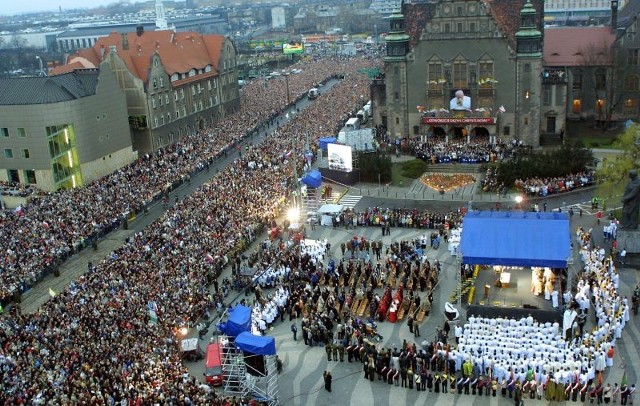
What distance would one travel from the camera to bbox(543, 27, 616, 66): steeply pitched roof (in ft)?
243

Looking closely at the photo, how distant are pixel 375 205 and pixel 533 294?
2080cm

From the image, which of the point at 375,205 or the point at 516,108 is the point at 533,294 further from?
the point at 516,108

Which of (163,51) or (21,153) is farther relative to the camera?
(163,51)

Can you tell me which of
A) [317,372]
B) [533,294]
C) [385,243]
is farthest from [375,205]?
[317,372]

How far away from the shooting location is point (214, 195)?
52.7 meters

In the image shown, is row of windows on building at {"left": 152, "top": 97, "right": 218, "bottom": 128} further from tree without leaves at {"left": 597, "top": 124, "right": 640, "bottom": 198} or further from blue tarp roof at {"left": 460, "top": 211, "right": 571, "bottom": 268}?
blue tarp roof at {"left": 460, "top": 211, "right": 571, "bottom": 268}

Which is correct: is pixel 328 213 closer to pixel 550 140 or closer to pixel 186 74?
pixel 550 140

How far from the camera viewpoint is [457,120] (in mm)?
69938

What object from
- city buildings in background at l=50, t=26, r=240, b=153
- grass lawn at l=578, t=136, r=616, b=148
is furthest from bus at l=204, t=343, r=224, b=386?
grass lawn at l=578, t=136, r=616, b=148

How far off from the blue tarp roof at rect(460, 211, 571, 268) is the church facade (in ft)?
114

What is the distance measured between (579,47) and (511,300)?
49.5 m

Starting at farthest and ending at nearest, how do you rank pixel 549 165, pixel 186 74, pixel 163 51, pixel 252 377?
1. pixel 186 74
2. pixel 163 51
3. pixel 549 165
4. pixel 252 377

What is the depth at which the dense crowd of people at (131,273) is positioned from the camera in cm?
2733

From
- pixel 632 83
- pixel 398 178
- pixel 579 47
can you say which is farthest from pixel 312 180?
pixel 632 83
